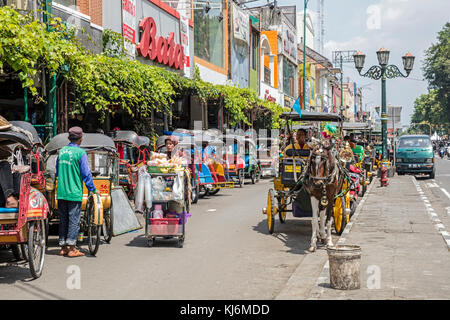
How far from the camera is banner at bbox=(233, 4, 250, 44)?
4006 cm

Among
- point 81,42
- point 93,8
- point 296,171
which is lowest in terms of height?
point 296,171

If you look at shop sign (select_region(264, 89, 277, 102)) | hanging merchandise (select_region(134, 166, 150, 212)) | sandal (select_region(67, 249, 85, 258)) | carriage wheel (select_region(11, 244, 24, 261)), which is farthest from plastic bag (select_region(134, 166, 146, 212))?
shop sign (select_region(264, 89, 277, 102))

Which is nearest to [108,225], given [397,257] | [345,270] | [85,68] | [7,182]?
[7,182]

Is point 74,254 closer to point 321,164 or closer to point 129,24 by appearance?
point 321,164

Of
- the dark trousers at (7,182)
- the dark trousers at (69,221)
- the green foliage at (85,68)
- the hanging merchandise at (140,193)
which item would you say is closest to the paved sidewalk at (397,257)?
the hanging merchandise at (140,193)

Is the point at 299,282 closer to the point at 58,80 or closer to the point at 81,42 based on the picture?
the point at 58,80

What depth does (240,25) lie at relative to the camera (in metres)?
41.5

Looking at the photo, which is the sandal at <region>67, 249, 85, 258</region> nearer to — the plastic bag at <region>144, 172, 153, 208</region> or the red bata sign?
the plastic bag at <region>144, 172, 153, 208</region>

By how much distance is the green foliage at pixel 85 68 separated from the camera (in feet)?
41.1

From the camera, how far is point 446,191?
74.7 ft

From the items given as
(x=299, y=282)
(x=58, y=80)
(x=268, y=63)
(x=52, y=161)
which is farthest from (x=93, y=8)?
(x=268, y=63)

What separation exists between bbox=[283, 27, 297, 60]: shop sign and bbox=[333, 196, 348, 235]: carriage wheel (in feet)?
152
